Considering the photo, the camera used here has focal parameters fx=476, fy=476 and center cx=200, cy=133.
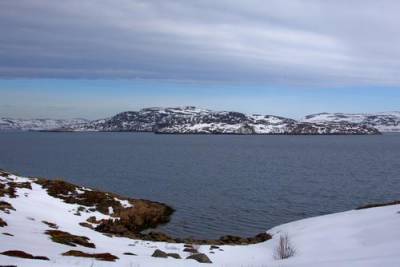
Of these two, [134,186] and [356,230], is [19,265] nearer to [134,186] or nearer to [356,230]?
[356,230]

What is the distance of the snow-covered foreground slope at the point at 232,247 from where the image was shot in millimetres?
23125

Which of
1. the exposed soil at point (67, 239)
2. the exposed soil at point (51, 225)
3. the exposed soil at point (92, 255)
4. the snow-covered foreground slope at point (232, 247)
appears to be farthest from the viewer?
the exposed soil at point (51, 225)

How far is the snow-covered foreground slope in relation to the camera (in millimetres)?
23125

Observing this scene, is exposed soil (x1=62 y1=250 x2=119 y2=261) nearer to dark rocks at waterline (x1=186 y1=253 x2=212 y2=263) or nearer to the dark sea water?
dark rocks at waterline (x1=186 y1=253 x2=212 y2=263)

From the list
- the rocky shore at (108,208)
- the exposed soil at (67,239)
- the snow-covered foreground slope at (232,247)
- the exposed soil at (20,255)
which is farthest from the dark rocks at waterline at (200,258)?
the rocky shore at (108,208)

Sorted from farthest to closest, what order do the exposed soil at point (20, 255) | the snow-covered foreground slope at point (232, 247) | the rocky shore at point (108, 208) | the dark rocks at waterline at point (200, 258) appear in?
the rocky shore at point (108, 208) → the dark rocks at waterline at point (200, 258) → the snow-covered foreground slope at point (232, 247) → the exposed soil at point (20, 255)

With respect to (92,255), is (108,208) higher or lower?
lower

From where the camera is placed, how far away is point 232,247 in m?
34.0

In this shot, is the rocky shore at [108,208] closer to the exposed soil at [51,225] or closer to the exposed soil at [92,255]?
the exposed soil at [51,225]

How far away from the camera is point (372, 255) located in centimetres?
2470

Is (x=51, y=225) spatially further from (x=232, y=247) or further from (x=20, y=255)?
(x=20, y=255)

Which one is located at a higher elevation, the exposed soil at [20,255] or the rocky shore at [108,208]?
the exposed soil at [20,255]

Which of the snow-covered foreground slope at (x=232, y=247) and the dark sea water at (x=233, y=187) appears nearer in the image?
the snow-covered foreground slope at (x=232, y=247)

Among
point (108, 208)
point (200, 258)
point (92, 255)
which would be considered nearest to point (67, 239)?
point (92, 255)
